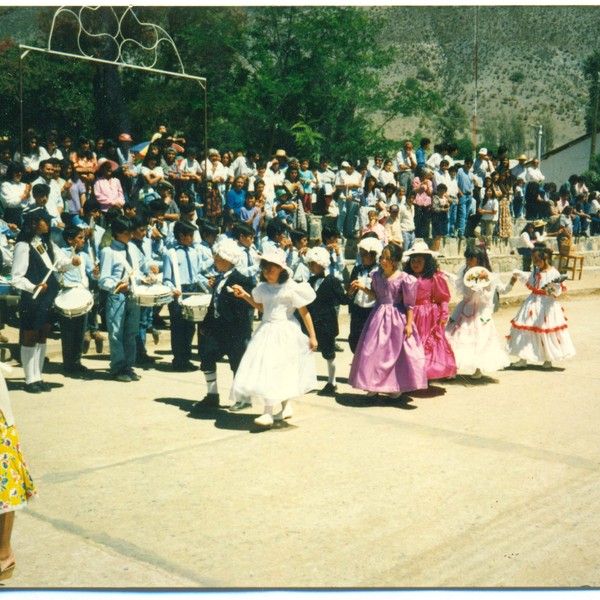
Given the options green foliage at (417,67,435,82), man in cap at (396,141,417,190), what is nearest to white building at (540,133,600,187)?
green foliage at (417,67,435,82)

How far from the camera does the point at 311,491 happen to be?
19.4ft

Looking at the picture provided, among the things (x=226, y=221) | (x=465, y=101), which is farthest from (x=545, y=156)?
(x=226, y=221)

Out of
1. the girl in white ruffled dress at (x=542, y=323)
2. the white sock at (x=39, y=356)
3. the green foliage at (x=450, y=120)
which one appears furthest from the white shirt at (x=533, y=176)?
the white sock at (x=39, y=356)

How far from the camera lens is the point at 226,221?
1437 cm

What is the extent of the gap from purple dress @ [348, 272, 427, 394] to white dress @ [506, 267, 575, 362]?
2374mm

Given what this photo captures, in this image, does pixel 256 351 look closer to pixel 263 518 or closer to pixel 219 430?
pixel 219 430

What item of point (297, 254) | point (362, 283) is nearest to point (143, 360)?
point (297, 254)

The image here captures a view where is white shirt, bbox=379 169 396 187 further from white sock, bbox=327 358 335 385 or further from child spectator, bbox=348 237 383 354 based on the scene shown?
white sock, bbox=327 358 335 385

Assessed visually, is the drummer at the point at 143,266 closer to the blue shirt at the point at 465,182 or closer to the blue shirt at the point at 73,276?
the blue shirt at the point at 73,276

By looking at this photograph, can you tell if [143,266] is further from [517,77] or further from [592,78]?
[592,78]

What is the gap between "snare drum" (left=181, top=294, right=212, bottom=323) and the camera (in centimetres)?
878

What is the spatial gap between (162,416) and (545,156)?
944 inches

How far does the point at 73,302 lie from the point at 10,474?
457 cm

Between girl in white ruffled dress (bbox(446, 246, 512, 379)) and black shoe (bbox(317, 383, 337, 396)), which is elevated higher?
girl in white ruffled dress (bbox(446, 246, 512, 379))
